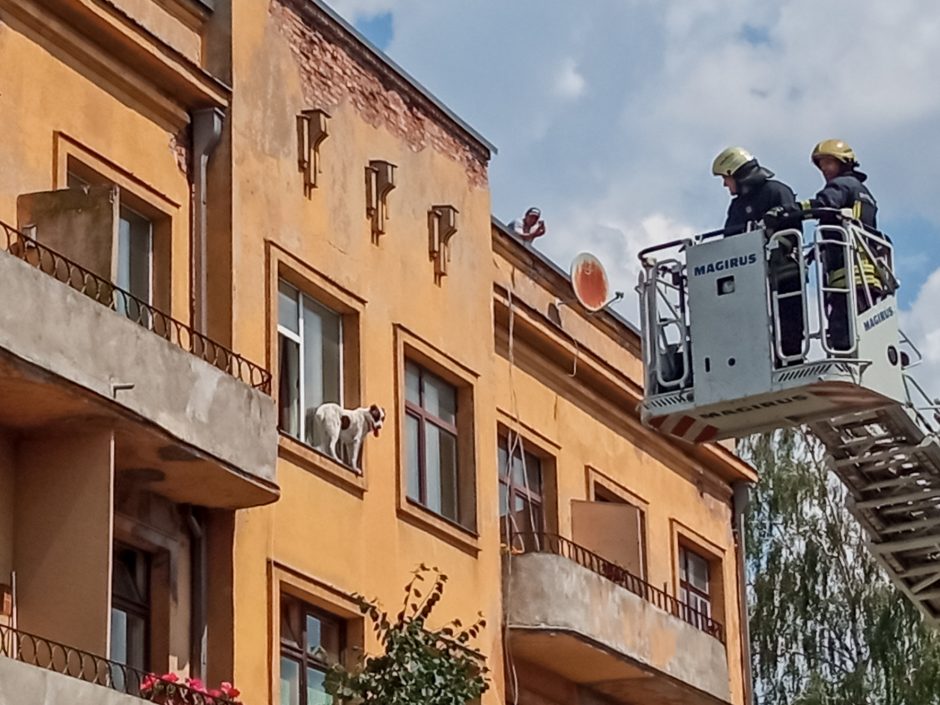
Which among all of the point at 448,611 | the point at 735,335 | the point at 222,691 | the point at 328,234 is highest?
the point at 328,234

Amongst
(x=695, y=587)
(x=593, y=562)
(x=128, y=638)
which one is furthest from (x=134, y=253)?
(x=695, y=587)

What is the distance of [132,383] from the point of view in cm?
1870

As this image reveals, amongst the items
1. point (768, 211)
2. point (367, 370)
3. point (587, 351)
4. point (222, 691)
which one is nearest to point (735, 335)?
point (768, 211)

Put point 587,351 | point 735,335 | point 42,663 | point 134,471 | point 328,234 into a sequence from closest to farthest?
1. point 42,663
2. point 134,471
3. point 735,335
4. point 328,234
5. point 587,351

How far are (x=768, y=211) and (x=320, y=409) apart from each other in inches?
163

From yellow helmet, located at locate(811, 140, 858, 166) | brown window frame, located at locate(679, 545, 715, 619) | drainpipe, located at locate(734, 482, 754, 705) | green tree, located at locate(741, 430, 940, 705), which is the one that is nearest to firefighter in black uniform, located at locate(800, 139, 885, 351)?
Answer: yellow helmet, located at locate(811, 140, 858, 166)

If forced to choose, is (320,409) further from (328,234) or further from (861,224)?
(861,224)

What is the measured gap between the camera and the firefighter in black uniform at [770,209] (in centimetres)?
2103

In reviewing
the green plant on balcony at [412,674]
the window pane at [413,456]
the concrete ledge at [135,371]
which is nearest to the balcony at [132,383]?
the concrete ledge at [135,371]

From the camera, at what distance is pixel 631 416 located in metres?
29.3

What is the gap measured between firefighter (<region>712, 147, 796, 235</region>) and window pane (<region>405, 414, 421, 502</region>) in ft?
12.5

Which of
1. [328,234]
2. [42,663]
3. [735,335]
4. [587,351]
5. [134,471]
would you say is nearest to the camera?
[42,663]

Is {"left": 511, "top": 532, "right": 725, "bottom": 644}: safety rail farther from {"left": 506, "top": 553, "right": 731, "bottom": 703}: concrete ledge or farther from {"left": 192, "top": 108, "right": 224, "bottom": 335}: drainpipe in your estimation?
{"left": 192, "top": 108, "right": 224, "bottom": 335}: drainpipe

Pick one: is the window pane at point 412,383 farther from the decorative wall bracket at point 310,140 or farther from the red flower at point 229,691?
the red flower at point 229,691
